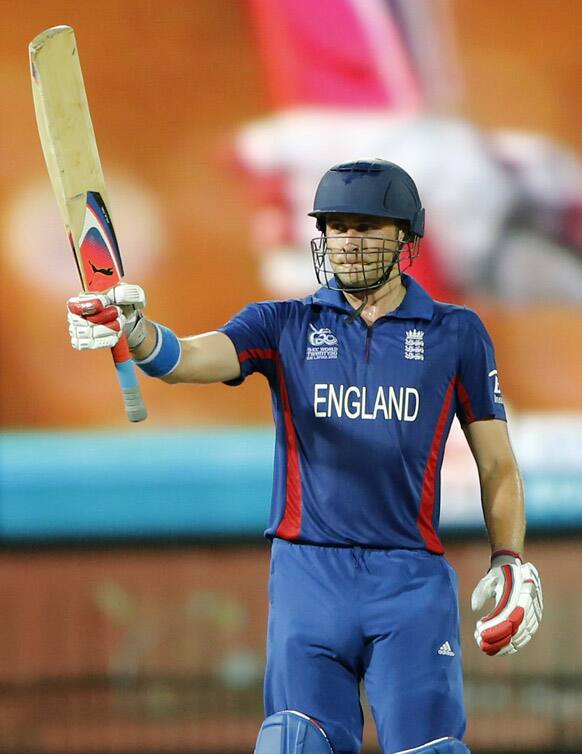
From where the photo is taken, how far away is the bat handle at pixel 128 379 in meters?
2.77

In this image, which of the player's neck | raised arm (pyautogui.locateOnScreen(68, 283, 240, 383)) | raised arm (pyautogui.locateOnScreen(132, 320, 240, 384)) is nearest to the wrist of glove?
raised arm (pyautogui.locateOnScreen(68, 283, 240, 383))

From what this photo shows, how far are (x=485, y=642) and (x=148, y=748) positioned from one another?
10.2 feet

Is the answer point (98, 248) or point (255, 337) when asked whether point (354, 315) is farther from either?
point (98, 248)

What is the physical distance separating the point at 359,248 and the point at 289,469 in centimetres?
45

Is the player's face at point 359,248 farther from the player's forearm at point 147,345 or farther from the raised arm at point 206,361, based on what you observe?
the player's forearm at point 147,345

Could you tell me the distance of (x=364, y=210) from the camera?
300 centimetres

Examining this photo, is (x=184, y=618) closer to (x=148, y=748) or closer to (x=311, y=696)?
(x=148, y=748)

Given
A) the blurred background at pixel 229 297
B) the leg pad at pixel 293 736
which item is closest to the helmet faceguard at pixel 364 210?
the leg pad at pixel 293 736

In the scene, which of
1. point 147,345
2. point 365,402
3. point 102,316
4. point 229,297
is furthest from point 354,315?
point 229,297

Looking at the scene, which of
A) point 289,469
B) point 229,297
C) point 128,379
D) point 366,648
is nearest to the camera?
point 128,379

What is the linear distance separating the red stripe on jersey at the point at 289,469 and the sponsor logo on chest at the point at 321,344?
2.6 inches

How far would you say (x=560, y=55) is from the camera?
228 inches

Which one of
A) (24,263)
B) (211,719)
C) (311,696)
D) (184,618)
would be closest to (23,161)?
(24,263)

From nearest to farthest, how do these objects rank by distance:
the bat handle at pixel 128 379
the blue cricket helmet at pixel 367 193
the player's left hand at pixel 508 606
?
the bat handle at pixel 128 379, the player's left hand at pixel 508 606, the blue cricket helmet at pixel 367 193
